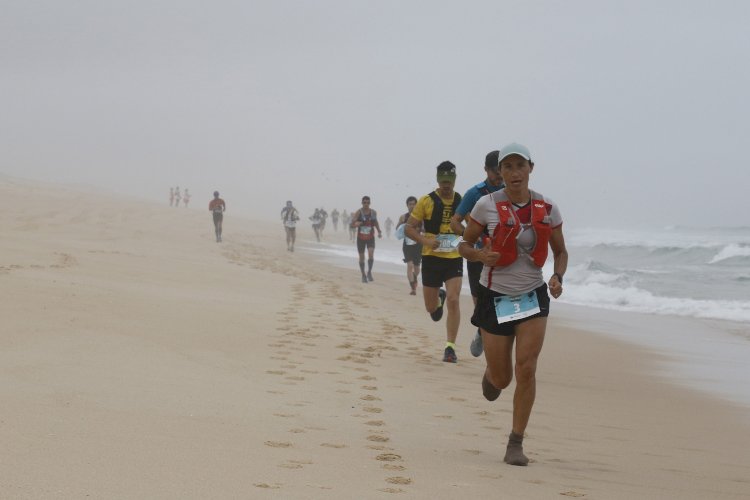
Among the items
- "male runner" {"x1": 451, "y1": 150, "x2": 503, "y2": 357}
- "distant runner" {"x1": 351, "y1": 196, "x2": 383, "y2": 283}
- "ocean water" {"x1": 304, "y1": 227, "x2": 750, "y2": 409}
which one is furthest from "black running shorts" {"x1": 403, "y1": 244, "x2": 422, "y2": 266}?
"male runner" {"x1": 451, "y1": 150, "x2": 503, "y2": 357}

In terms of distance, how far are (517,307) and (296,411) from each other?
5.13ft

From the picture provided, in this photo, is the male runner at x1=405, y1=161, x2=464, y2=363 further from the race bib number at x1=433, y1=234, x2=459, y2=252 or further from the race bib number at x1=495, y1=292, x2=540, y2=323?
the race bib number at x1=495, y1=292, x2=540, y2=323

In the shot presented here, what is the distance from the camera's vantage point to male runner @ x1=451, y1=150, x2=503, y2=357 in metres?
6.56

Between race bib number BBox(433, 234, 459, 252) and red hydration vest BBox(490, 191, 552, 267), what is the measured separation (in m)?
3.60

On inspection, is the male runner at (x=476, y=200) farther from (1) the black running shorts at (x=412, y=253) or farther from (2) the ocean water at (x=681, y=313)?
(1) the black running shorts at (x=412, y=253)

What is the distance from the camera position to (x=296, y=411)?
5.62 metres

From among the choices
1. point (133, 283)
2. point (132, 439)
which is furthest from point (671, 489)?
point (133, 283)

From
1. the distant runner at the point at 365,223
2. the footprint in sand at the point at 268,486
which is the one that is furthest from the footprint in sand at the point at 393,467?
the distant runner at the point at 365,223

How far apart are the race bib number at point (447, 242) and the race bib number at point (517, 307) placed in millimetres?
3581

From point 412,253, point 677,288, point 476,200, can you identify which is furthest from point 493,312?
point 677,288

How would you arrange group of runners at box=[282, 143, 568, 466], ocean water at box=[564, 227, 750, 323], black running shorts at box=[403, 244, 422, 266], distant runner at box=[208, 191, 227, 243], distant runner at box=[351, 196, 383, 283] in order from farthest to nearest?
distant runner at box=[208, 191, 227, 243] < distant runner at box=[351, 196, 383, 283] < ocean water at box=[564, 227, 750, 323] < black running shorts at box=[403, 244, 422, 266] < group of runners at box=[282, 143, 568, 466]

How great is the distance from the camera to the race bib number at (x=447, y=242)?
8688 mm

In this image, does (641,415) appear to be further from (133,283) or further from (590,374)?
(133,283)

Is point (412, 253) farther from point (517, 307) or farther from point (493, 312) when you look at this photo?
point (517, 307)
